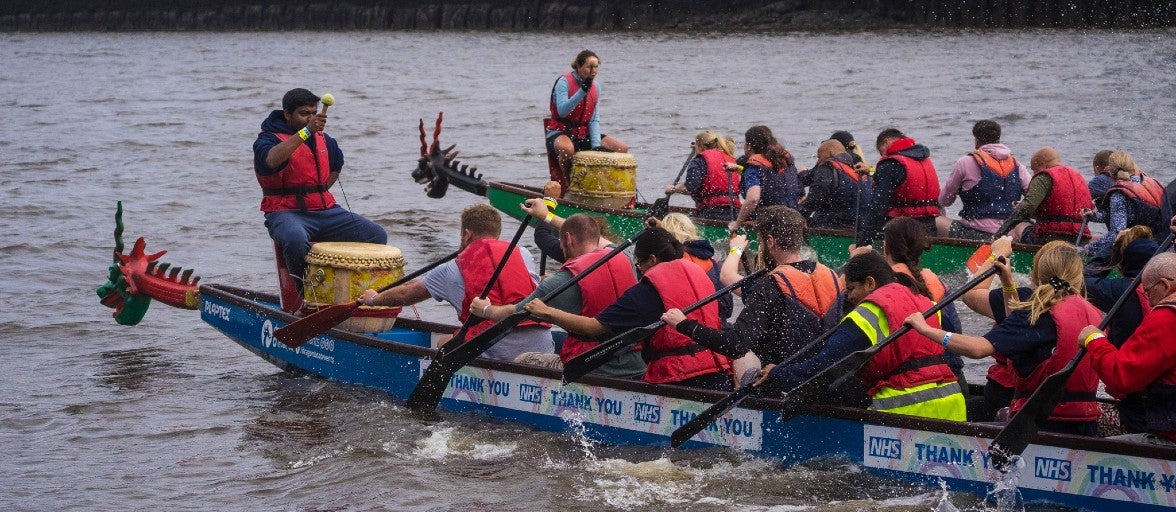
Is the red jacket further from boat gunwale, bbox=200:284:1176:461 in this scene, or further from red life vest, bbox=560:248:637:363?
red life vest, bbox=560:248:637:363

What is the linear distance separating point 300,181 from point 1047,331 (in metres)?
5.66

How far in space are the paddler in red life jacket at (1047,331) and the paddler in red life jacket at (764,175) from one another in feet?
19.6

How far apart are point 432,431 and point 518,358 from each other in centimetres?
75

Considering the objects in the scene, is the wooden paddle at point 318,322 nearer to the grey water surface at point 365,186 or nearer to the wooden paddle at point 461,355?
the grey water surface at point 365,186

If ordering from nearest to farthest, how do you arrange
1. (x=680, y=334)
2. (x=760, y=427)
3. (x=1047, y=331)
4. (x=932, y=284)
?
(x=1047, y=331) < (x=760, y=427) < (x=932, y=284) < (x=680, y=334)

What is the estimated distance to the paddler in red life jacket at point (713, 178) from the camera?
45.8ft

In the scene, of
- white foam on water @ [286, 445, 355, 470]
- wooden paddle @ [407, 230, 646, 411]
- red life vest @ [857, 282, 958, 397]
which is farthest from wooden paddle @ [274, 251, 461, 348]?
red life vest @ [857, 282, 958, 397]

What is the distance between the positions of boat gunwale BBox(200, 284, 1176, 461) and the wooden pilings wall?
47.6 m

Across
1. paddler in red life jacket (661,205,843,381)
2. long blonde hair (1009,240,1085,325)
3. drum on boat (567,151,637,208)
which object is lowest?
drum on boat (567,151,637,208)

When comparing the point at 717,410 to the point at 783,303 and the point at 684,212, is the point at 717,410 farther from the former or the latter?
the point at 684,212

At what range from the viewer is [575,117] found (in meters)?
15.5

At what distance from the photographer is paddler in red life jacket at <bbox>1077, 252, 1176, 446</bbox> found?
6.19 m

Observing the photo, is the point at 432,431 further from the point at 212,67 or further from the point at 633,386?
the point at 212,67

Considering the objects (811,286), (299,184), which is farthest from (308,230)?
(811,286)
